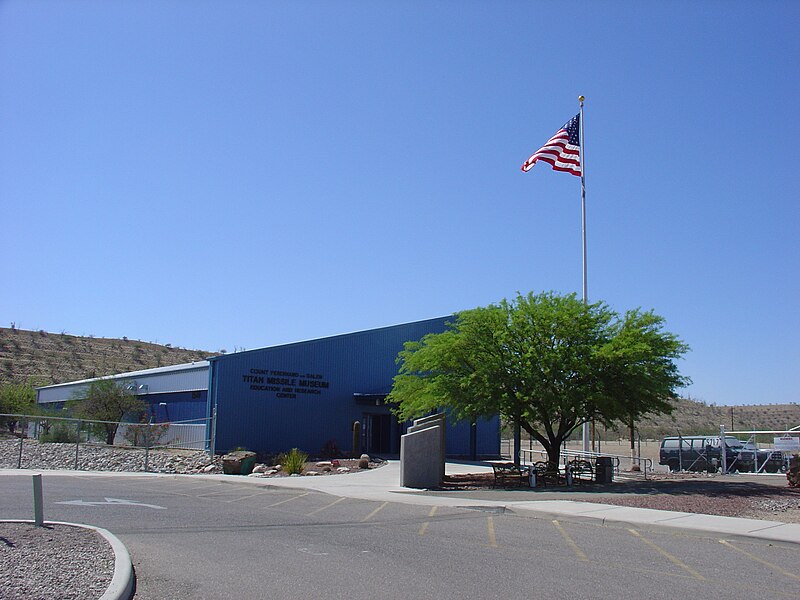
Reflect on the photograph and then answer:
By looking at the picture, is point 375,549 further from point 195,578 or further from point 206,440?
point 206,440

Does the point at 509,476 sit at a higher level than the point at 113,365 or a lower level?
lower

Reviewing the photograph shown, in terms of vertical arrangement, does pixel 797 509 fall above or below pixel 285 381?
below

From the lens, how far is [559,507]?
1630 cm

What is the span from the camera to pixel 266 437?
3659cm

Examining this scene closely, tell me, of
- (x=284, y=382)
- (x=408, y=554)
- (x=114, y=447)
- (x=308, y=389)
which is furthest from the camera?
(x=308, y=389)

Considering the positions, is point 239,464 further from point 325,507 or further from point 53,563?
point 53,563

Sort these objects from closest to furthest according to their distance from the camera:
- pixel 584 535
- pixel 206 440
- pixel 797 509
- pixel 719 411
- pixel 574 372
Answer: pixel 584 535
pixel 797 509
pixel 574 372
pixel 206 440
pixel 719 411

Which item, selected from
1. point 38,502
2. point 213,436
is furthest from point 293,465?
point 38,502

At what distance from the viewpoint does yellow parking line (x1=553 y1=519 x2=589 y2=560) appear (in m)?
10.9

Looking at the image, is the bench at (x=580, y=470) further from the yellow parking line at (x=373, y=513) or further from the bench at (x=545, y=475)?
the yellow parking line at (x=373, y=513)

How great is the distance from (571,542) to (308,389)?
90.3 feet

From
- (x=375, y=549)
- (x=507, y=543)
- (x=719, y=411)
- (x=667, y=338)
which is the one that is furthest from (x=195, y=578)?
(x=719, y=411)

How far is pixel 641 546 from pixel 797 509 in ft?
23.3

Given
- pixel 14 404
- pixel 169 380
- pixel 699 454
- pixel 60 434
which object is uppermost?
pixel 169 380
